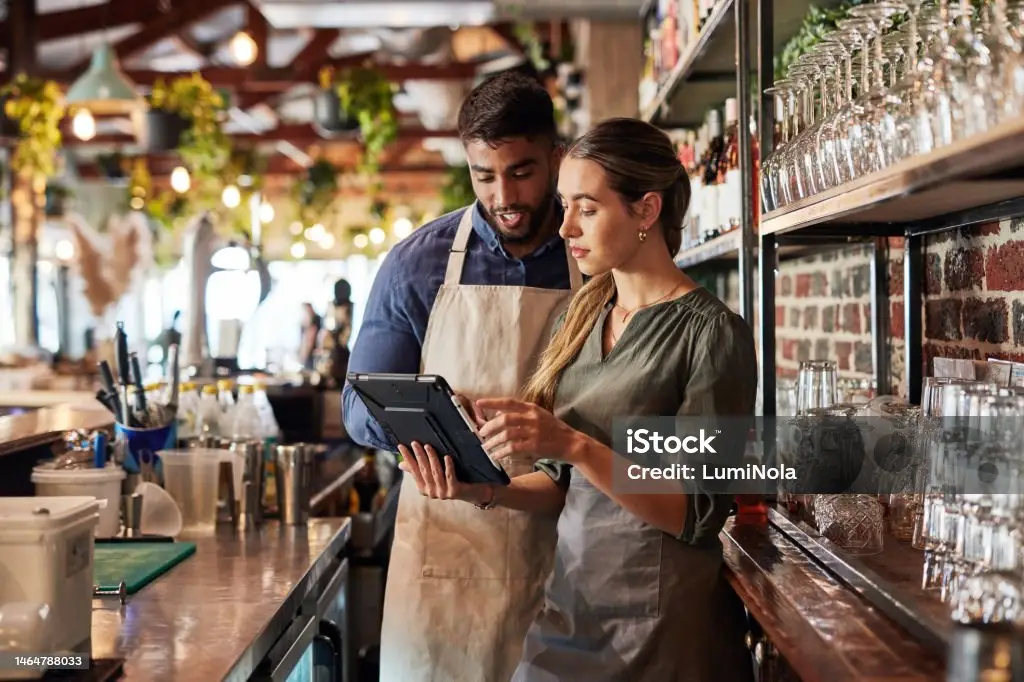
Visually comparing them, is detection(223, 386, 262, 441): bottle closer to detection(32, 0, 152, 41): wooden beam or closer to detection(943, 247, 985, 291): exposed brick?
detection(943, 247, 985, 291): exposed brick

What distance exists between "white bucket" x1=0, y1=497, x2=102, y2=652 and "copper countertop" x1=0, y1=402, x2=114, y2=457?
113cm

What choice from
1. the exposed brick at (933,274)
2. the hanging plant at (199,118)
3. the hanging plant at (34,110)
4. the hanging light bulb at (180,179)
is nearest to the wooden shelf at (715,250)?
the exposed brick at (933,274)

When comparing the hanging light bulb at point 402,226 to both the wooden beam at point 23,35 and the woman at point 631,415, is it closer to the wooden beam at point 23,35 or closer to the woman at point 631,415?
the wooden beam at point 23,35

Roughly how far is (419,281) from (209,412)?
1.24 meters

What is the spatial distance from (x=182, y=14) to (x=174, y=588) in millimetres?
9223

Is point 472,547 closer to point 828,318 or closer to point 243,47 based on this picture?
point 828,318

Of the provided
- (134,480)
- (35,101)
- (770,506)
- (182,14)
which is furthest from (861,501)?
(182,14)

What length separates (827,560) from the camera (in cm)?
179

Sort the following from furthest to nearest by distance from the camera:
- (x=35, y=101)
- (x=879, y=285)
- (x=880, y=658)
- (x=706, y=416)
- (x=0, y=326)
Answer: (x=0, y=326), (x=35, y=101), (x=879, y=285), (x=706, y=416), (x=880, y=658)

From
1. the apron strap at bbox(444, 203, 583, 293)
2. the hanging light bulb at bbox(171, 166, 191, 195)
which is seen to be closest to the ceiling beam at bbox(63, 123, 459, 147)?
the hanging light bulb at bbox(171, 166, 191, 195)

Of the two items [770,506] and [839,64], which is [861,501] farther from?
[839,64]

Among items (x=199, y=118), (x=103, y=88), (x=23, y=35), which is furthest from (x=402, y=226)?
(x=103, y=88)

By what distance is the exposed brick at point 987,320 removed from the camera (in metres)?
2.16

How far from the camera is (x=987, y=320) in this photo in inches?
88.0
